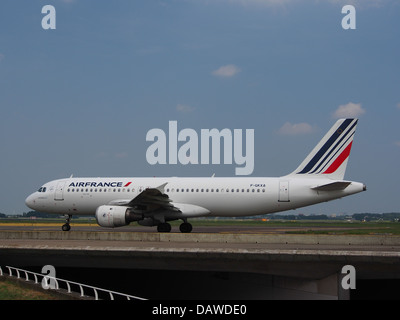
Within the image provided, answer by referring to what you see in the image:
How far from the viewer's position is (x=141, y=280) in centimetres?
2911

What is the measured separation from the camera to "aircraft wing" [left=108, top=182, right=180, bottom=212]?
3767 cm

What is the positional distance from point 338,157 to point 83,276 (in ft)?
63.7

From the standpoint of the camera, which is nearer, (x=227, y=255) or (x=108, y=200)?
(x=227, y=255)

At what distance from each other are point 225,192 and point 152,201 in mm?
5215

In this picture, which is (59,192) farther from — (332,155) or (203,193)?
(332,155)

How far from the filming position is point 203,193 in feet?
132

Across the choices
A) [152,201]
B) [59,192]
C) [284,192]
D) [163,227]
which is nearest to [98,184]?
[59,192]

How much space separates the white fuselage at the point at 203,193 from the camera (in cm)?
3797

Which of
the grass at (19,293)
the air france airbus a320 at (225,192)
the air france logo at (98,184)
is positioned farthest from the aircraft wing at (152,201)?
the grass at (19,293)

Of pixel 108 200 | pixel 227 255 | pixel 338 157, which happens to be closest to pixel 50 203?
pixel 108 200

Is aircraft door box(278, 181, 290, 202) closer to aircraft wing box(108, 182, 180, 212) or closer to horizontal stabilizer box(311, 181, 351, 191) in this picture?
horizontal stabilizer box(311, 181, 351, 191)

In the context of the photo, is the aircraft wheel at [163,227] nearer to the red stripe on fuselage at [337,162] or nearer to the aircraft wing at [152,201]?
the aircraft wing at [152,201]
